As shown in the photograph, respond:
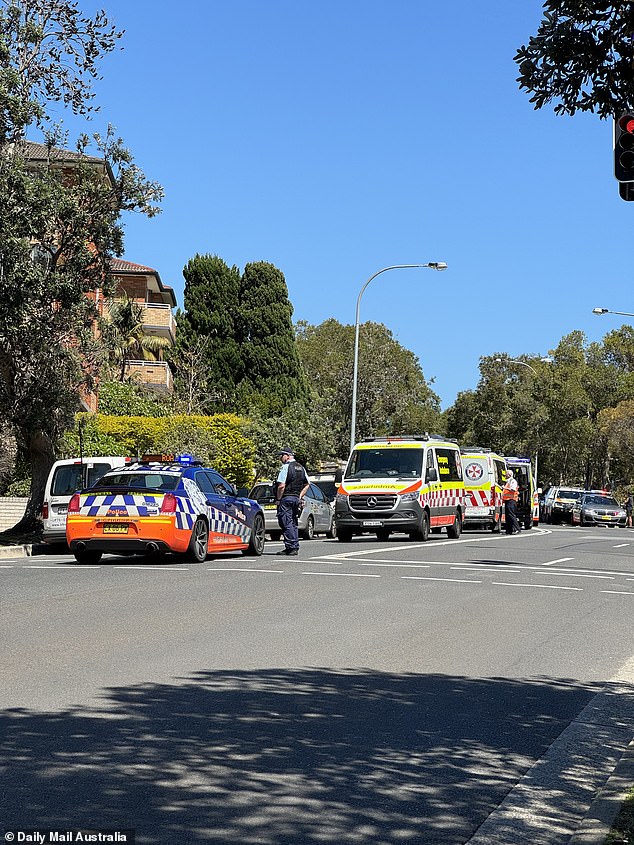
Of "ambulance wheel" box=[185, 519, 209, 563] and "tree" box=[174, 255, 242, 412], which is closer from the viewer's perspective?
"ambulance wheel" box=[185, 519, 209, 563]

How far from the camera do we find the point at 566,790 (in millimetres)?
6102

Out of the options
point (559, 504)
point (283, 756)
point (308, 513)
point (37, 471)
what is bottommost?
point (283, 756)

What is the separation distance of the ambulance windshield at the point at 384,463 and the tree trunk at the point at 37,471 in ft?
22.0

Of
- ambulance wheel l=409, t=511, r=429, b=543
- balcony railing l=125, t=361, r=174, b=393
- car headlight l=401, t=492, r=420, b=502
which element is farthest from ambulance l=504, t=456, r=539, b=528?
balcony railing l=125, t=361, r=174, b=393

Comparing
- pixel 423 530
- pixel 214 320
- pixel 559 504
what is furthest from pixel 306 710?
pixel 214 320

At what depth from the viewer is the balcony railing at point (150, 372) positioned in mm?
58562

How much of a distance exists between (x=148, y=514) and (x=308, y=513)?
12869 mm

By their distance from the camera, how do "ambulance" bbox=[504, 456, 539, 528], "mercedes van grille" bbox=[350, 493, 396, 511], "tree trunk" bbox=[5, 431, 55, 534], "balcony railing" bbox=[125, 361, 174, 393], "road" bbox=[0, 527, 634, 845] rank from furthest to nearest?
1. "balcony railing" bbox=[125, 361, 174, 393]
2. "ambulance" bbox=[504, 456, 539, 528]
3. "mercedes van grille" bbox=[350, 493, 396, 511]
4. "tree trunk" bbox=[5, 431, 55, 534]
5. "road" bbox=[0, 527, 634, 845]

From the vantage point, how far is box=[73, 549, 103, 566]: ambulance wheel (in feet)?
63.0

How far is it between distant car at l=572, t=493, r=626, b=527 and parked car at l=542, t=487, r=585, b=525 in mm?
1752

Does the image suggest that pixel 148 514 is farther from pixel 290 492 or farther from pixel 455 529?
pixel 455 529

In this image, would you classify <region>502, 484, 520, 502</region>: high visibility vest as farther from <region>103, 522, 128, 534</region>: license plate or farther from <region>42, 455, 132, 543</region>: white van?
<region>103, 522, 128, 534</region>: license plate

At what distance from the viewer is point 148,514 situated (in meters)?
18.2

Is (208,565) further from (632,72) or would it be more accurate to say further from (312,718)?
(632,72)
